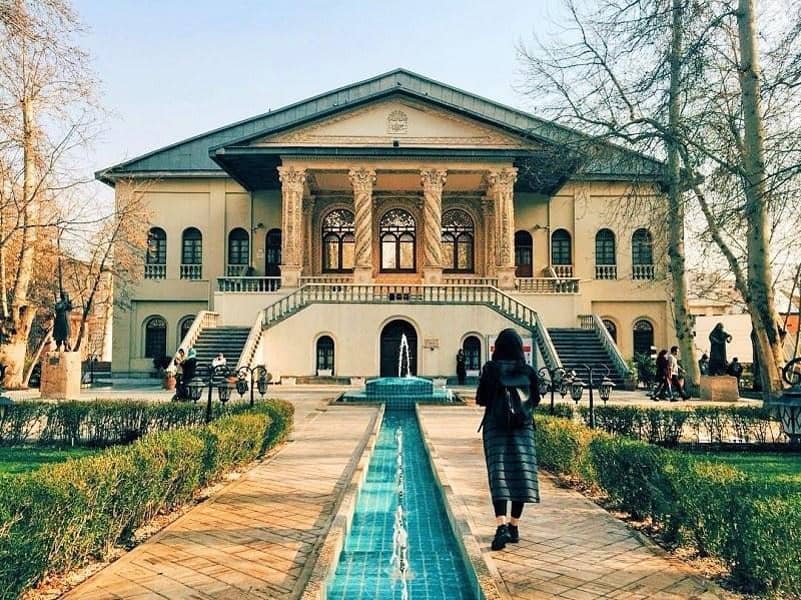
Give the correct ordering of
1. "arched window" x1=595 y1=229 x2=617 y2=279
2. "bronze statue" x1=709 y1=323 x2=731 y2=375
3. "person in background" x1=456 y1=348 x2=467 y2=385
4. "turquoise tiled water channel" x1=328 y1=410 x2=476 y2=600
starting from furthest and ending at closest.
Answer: "arched window" x1=595 y1=229 x2=617 y2=279 < "person in background" x1=456 y1=348 x2=467 y2=385 < "bronze statue" x1=709 y1=323 x2=731 y2=375 < "turquoise tiled water channel" x1=328 y1=410 x2=476 y2=600

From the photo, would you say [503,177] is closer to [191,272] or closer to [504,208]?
[504,208]

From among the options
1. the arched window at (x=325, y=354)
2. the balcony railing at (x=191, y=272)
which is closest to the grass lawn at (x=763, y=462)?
the arched window at (x=325, y=354)

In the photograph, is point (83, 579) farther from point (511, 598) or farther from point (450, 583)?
point (511, 598)

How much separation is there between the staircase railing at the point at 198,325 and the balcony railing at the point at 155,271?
8.03 m

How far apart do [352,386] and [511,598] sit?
22874 mm

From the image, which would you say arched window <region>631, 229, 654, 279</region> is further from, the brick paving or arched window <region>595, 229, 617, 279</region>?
the brick paving

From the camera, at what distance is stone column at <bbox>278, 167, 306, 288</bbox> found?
2941 centimetres

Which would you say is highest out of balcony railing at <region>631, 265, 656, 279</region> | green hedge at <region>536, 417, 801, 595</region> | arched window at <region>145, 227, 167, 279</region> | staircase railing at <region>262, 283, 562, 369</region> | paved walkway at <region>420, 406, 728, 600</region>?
arched window at <region>145, 227, 167, 279</region>

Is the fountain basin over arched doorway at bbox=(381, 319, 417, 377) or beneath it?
beneath

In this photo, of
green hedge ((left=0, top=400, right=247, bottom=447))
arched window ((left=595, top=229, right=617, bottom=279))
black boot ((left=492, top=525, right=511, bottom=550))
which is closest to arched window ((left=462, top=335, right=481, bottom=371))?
arched window ((left=595, top=229, right=617, bottom=279))

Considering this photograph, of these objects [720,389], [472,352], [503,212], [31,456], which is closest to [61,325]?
[31,456]

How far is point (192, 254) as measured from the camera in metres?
35.3

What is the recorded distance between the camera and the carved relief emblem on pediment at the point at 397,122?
102 ft

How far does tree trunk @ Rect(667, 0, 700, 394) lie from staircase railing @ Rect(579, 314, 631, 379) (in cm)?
354
